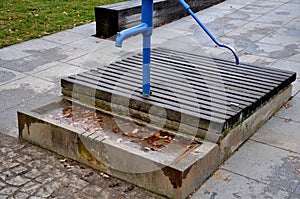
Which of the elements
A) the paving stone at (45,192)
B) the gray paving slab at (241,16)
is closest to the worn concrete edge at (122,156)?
the paving stone at (45,192)

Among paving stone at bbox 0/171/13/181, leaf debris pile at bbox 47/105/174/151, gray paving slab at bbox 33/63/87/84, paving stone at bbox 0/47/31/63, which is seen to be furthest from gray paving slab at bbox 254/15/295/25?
paving stone at bbox 0/171/13/181

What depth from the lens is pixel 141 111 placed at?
4.19 m

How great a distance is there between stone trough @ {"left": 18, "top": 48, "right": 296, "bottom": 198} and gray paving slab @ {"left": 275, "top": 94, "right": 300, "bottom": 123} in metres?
0.10

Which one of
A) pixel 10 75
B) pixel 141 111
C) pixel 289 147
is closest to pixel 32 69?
pixel 10 75

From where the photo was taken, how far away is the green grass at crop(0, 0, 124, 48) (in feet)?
27.2

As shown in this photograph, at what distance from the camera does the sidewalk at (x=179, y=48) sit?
3.68 meters

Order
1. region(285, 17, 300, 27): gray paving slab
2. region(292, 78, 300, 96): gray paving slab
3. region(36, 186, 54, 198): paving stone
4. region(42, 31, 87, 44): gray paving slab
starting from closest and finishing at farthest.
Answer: region(36, 186, 54, 198): paving stone → region(292, 78, 300, 96): gray paving slab → region(42, 31, 87, 44): gray paving slab → region(285, 17, 300, 27): gray paving slab

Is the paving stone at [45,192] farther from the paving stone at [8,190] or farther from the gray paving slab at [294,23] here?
the gray paving slab at [294,23]

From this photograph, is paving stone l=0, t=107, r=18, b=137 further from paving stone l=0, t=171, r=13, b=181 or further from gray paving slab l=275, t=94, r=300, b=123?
gray paving slab l=275, t=94, r=300, b=123

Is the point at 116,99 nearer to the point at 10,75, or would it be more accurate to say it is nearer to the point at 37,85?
the point at 37,85

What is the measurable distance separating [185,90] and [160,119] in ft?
1.78

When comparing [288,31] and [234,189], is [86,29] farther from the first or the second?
[234,189]

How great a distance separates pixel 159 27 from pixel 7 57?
317cm

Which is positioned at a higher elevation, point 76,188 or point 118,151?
point 118,151
